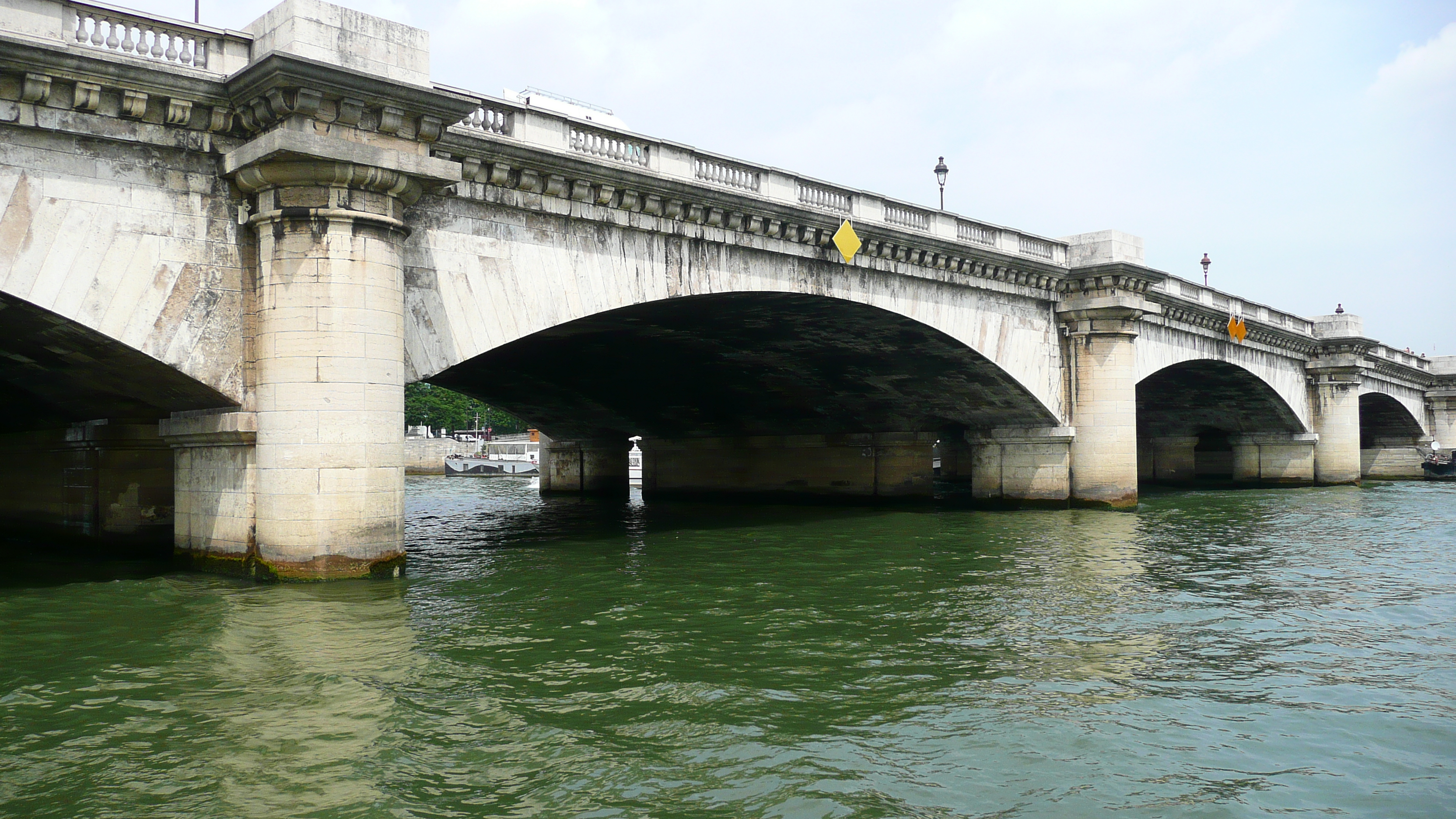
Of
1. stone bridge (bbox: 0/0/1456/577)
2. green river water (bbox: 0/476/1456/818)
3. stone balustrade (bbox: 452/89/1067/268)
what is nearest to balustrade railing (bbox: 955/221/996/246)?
stone balustrade (bbox: 452/89/1067/268)

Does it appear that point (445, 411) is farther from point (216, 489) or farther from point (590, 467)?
point (216, 489)

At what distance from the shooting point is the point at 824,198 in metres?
21.7

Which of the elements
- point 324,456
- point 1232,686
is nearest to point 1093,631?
point 1232,686

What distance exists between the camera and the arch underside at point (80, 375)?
1282cm

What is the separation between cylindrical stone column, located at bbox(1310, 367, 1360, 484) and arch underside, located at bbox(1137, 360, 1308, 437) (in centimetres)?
133

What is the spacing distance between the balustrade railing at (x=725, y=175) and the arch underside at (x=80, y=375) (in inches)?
373

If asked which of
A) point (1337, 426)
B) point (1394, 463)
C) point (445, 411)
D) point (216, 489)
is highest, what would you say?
point (445, 411)

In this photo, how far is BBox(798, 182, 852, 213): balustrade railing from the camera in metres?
21.3

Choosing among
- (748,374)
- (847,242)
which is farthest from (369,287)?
(748,374)

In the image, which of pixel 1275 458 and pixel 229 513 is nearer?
pixel 229 513

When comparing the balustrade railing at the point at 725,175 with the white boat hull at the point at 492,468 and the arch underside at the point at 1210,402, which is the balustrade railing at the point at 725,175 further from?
the white boat hull at the point at 492,468

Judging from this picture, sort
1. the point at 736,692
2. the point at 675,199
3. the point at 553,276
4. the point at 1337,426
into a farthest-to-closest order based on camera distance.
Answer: the point at 1337,426 < the point at 675,199 < the point at 553,276 < the point at 736,692

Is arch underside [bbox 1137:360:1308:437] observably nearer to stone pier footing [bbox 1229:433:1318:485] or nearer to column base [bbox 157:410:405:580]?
stone pier footing [bbox 1229:433:1318:485]

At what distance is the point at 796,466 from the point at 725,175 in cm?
1876
